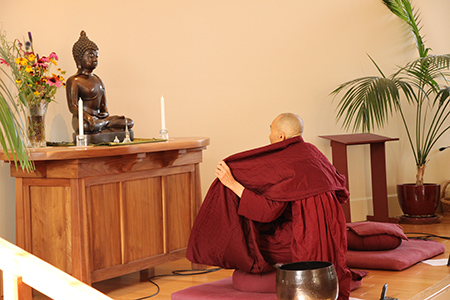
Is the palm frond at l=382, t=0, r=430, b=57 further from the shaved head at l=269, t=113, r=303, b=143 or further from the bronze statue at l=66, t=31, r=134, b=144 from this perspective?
the bronze statue at l=66, t=31, r=134, b=144

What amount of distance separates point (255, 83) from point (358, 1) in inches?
68.4

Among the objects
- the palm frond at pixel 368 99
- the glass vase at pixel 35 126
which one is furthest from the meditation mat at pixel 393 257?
the glass vase at pixel 35 126

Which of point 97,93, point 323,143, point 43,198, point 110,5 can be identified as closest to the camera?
point 43,198

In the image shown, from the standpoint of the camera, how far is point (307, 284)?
2.24 meters

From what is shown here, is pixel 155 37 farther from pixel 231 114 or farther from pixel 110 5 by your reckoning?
pixel 231 114

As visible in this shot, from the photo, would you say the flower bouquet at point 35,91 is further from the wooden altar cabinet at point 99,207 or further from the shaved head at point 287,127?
the shaved head at point 287,127

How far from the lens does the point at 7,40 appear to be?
155 inches

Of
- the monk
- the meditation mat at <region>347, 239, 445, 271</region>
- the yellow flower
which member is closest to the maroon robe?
the monk

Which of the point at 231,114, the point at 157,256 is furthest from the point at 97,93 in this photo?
the point at 231,114

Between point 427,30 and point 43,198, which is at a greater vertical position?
point 427,30

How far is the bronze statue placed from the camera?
12.5 ft

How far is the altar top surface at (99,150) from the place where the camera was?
3250mm

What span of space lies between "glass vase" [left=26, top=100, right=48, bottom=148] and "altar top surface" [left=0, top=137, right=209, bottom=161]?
0.57 ft

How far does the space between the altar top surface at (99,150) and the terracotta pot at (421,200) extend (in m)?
3.02
